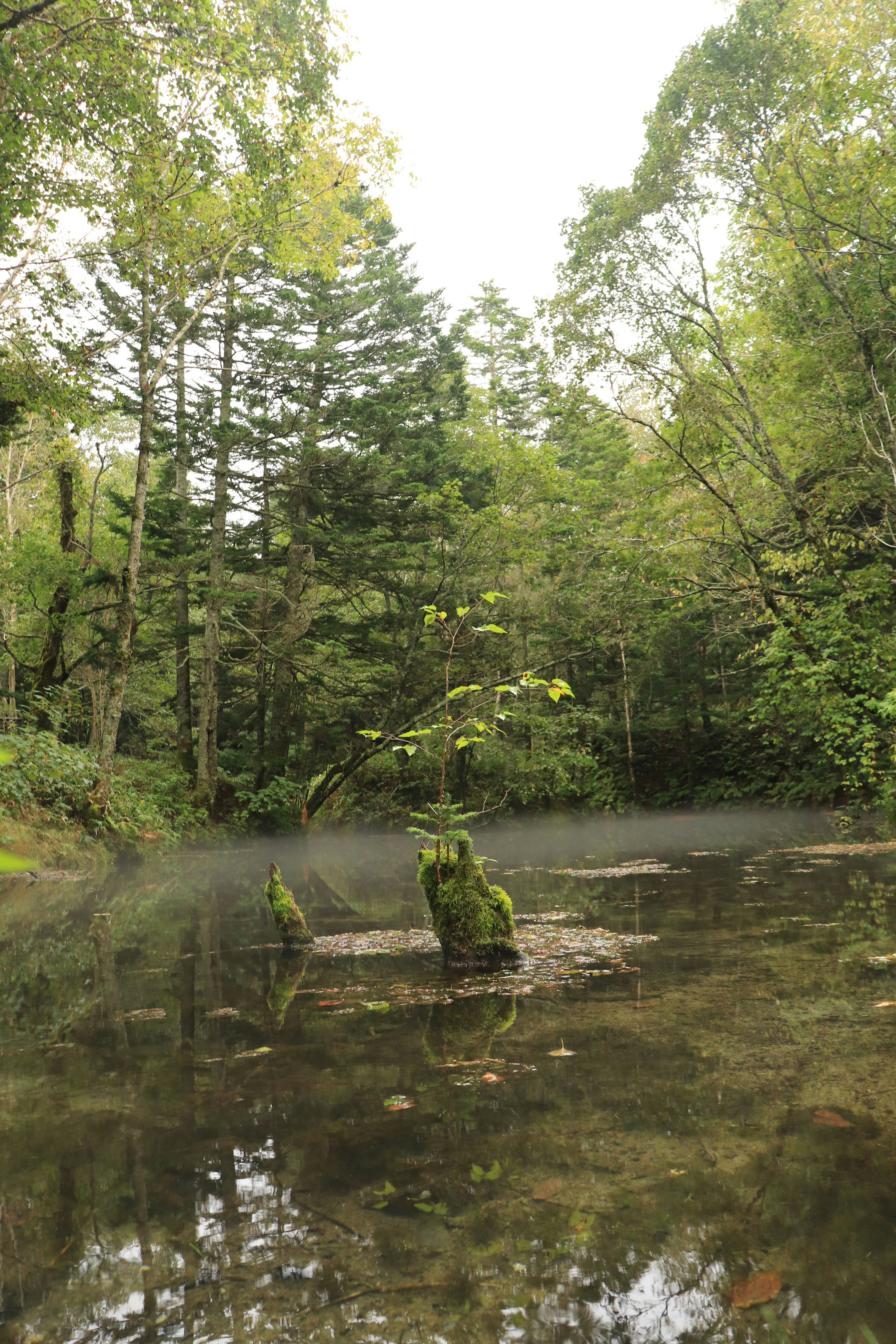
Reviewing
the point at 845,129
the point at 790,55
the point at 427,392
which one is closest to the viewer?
the point at 845,129

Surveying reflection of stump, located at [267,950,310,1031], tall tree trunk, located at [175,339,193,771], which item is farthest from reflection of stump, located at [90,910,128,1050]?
tall tree trunk, located at [175,339,193,771]

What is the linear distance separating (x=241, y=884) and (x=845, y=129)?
14155mm

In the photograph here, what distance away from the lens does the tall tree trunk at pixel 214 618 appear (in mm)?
18812

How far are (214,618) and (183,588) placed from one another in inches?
73.1

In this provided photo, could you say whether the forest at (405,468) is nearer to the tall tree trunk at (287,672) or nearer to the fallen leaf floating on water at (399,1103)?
the tall tree trunk at (287,672)

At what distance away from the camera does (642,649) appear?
26.1 m

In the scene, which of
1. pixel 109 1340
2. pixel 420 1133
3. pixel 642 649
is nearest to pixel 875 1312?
pixel 420 1133

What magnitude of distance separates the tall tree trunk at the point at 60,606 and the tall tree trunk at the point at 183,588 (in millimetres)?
2560

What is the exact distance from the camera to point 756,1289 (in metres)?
2.10

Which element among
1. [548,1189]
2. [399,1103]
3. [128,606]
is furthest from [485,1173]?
[128,606]

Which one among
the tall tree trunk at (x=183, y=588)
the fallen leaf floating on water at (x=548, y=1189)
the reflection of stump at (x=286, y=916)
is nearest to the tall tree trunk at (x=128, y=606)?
the tall tree trunk at (x=183, y=588)

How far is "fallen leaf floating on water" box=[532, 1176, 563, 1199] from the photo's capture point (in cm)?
260

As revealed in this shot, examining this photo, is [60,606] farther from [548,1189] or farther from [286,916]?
[548,1189]

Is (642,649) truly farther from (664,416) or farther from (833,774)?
(664,416)
